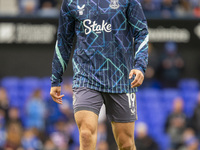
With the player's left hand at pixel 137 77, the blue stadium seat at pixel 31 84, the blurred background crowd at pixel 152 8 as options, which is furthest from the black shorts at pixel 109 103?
the blue stadium seat at pixel 31 84

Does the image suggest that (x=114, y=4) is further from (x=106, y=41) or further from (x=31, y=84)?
(x=31, y=84)

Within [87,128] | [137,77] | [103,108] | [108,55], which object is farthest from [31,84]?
[137,77]

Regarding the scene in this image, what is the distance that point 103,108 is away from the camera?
12.0 metres

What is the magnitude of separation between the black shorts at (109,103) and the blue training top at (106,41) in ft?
0.20

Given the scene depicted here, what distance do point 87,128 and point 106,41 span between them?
896 mm

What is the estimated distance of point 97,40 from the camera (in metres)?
5.53

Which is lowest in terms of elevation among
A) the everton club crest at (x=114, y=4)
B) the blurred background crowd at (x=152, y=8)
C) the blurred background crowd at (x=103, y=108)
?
the blurred background crowd at (x=103, y=108)

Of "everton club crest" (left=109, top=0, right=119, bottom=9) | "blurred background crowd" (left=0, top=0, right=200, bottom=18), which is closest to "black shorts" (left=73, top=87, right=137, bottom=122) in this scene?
"everton club crest" (left=109, top=0, right=119, bottom=9)

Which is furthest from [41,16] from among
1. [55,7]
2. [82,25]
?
[82,25]

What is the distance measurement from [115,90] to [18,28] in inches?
392

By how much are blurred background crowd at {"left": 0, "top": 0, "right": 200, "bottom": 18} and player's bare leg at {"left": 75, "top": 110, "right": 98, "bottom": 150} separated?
378 inches

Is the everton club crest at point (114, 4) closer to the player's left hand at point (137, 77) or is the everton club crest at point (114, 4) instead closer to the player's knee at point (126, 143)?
the player's left hand at point (137, 77)

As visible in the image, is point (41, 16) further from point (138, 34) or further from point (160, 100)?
point (138, 34)

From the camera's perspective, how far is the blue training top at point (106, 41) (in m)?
5.52
